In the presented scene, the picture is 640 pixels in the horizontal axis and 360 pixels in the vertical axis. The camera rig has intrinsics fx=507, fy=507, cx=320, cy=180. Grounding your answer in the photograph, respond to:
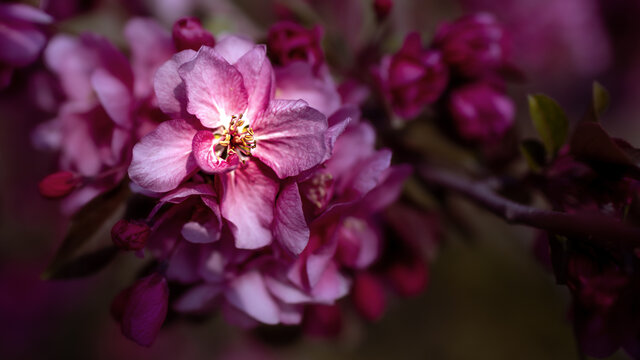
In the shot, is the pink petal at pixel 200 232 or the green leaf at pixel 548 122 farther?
the green leaf at pixel 548 122

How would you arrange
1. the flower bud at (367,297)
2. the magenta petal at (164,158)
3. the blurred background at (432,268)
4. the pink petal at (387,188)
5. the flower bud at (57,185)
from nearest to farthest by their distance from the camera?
the magenta petal at (164,158), the flower bud at (57,185), the pink petal at (387,188), the flower bud at (367,297), the blurred background at (432,268)

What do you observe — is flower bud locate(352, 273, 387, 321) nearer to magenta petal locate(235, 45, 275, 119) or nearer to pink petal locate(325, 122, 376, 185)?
pink petal locate(325, 122, 376, 185)

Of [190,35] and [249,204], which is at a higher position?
[190,35]

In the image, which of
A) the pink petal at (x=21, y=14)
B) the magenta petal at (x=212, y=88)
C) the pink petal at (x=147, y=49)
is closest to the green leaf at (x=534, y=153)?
the magenta petal at (x=212, y=88)

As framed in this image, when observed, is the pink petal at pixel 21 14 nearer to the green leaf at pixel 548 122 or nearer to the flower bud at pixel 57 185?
the flower bud at pixel 57 185

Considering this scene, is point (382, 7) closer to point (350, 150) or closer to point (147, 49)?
point (350, 150)

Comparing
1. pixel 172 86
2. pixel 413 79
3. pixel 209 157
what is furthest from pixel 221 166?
pixel 413 79

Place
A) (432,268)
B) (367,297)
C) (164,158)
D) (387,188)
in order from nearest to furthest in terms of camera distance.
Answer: (164,158), (387,188), (367,297), (432,268)

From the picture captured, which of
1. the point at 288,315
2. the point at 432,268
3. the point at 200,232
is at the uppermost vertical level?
the point at 200,232
